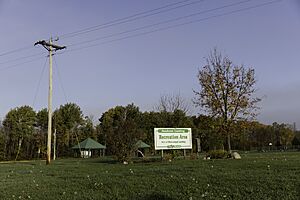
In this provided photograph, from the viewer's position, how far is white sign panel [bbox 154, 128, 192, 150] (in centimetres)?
2789

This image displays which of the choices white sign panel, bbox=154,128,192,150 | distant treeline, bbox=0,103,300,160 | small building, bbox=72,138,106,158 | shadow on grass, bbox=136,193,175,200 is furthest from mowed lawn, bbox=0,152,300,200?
small building, bbox=72,138,106,158

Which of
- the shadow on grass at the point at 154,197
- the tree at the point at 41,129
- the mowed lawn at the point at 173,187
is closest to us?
the mowed lawn at the point at 173,187

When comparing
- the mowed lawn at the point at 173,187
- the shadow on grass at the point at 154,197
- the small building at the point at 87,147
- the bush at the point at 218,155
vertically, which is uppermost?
the small building at the point at 87,147

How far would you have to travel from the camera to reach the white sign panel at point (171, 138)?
91.5 ft

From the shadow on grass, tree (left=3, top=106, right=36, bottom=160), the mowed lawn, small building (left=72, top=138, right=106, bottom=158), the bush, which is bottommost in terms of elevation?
the shadow on grass

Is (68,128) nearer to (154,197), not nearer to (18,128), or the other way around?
(18,128)

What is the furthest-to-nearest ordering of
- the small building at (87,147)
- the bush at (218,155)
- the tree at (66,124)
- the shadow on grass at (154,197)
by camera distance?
the tree at (66,124)
the small building at (87,147)
the bush at (218,155)
the shadow on grass at (154,197)

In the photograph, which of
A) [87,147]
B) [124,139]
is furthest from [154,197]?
[87,147]

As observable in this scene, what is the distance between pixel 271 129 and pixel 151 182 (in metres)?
94.3

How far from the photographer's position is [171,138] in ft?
93.4

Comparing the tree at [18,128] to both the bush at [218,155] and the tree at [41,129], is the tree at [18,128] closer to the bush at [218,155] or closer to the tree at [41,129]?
the tree at [41,129]

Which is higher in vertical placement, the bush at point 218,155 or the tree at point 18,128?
the tree at point 18,128

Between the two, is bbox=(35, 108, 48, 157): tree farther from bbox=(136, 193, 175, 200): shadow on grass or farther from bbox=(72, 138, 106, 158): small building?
bbox=(136, 193, 175, 200): shadow on grass

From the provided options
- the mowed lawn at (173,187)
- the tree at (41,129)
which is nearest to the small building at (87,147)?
the tree at (41,129)
